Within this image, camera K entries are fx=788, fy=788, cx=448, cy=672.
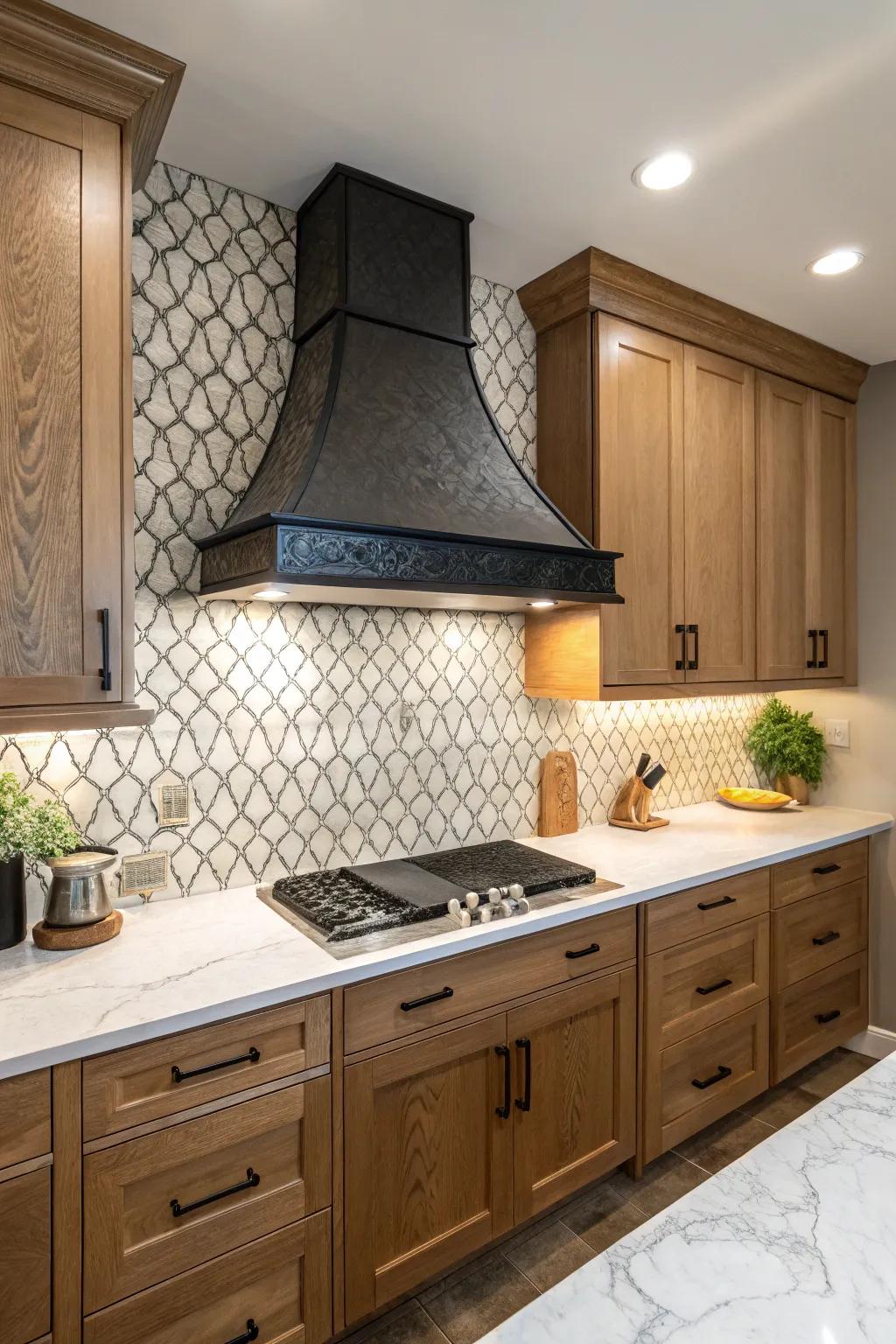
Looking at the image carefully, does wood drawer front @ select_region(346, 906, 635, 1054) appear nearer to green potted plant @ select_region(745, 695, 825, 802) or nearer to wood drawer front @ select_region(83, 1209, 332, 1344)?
wood drawer front @ select_region(83, 1209, 332, 1344)

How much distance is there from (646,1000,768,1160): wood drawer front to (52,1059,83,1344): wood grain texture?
1.55m

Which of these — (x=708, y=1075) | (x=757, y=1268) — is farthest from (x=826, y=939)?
(x=757, y=1268)

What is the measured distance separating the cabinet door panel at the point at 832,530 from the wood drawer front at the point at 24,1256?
2.93 meters

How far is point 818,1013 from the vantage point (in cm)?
285

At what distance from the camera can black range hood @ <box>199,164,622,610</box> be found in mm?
1736

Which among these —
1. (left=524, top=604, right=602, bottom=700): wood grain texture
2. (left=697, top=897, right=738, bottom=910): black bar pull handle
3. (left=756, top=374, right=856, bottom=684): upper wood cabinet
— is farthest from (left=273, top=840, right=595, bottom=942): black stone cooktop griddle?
(left=756, top=374, right=856, bottom=684): upper wood cabinet

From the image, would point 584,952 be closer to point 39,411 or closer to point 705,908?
point 705,908

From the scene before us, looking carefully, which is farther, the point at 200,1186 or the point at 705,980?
the point at 705,980

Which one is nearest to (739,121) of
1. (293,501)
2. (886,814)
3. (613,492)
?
(613,492)

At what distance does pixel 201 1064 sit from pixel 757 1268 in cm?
102

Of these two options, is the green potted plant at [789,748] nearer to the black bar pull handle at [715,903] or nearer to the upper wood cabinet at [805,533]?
the upper wood cabinet at [805,533]

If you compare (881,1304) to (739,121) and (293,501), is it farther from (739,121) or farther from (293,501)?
(739,121)

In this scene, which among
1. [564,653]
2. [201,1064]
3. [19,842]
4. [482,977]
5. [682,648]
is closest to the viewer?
[201,1064]

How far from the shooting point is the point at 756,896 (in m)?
2.54
